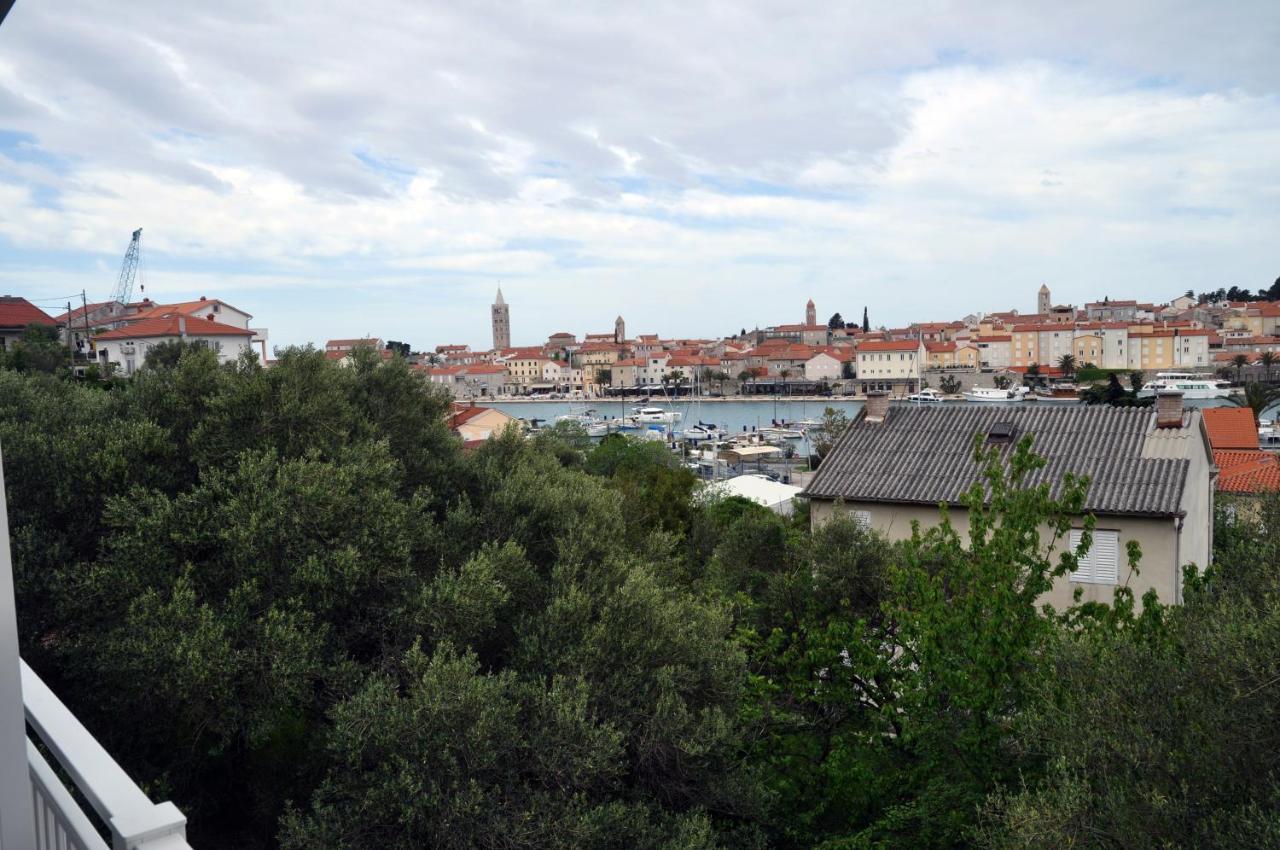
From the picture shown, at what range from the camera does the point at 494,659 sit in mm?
9008

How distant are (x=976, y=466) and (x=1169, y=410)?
3.55 metres

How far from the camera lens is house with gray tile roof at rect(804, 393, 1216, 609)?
13.5m

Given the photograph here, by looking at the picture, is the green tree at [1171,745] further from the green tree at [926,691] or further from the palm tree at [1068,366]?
the palm tree at [1068,366]

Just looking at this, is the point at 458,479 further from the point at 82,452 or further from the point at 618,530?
the point at 82,452

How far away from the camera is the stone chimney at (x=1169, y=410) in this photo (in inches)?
592

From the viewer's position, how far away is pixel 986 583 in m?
7.80

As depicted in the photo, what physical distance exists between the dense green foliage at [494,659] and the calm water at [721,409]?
87358mm

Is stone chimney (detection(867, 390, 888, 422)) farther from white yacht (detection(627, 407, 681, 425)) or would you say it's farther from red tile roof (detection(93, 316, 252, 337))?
white yacht (detection(627, 407, 681, 425))

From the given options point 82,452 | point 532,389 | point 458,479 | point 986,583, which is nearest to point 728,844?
point 986,583

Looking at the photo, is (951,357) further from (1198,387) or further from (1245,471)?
(1245,471)

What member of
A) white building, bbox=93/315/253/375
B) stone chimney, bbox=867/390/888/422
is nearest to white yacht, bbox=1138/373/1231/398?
stone chimney, bbox=867/390/888/422

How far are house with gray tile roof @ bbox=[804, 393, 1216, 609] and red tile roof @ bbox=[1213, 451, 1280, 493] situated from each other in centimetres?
599

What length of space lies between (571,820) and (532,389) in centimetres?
14222

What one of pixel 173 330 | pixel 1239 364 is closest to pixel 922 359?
pixel 1239 364
